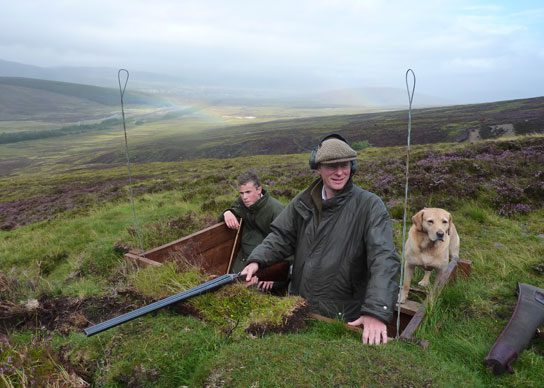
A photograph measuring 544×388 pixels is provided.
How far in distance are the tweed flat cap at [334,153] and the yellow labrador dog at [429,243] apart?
2329mm

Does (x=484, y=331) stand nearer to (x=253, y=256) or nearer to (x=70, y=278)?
(x=253, y=256)

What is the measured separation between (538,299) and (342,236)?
2.11m

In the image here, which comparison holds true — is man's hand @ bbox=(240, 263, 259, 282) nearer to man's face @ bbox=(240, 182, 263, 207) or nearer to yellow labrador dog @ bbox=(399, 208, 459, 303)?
man's face @ bbox=(240, 182, 263, 207)

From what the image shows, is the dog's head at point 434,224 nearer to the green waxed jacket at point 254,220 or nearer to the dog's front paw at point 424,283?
the dog's front paw at point 424,283

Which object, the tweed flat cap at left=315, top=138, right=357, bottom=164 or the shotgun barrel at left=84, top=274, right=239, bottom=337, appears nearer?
the shotgun barrel at left=84, top=274, right=239, bottom=337

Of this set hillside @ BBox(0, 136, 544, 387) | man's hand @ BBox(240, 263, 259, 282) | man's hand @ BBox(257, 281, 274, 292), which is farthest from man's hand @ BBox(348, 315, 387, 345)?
man's hand @ BBox(257, 281, 274, 292)

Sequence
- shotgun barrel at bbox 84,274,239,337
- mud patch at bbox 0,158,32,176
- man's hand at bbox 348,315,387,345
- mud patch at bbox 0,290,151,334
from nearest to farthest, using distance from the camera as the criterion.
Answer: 1. man's hand at bbox 348,315,387,345
2. shotgun barrel at bbox 84,274,239,337
3. mud patch at bbox 0,290,151,334
4. mud patch at bbox 0,158,32,176

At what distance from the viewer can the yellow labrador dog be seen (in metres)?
5.58

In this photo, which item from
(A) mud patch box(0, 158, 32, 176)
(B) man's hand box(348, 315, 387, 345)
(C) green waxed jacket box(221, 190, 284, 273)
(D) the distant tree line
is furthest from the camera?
(D) the distant tree line

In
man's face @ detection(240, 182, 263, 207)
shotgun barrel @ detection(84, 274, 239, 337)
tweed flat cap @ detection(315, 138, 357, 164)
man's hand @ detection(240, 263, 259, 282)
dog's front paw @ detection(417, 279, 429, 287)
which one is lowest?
dog's front paw @ detection(417, 279, 429, 287)

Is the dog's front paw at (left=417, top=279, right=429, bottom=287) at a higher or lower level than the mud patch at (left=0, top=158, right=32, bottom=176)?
higher

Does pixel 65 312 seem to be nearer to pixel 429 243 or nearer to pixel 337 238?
pixel 337 238

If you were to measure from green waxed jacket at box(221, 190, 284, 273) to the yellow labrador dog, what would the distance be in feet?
6.93

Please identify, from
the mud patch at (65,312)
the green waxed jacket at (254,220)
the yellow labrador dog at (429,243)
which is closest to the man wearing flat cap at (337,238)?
the mud patch at (65,312)
